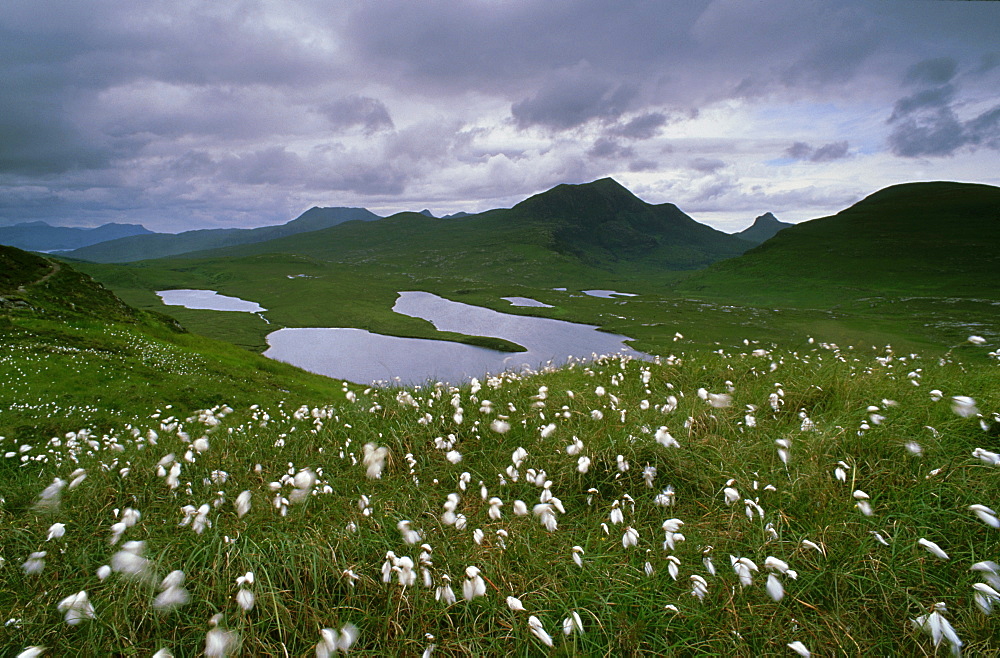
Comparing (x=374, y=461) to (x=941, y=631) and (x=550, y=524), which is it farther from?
(x=941, y=631)

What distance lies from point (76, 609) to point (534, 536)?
11.5 feet

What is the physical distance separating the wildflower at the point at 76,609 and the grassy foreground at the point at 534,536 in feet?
0.08

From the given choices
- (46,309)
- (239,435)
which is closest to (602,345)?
(46,309)

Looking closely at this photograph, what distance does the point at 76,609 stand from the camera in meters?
3.20

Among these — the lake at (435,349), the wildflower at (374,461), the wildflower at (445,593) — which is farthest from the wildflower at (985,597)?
the lake at (435,349)

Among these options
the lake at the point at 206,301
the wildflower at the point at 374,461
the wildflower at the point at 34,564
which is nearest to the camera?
the wildflower at the point at 34,564

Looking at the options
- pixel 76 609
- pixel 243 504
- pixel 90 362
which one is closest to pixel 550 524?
pixel 243 504

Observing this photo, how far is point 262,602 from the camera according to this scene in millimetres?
3270

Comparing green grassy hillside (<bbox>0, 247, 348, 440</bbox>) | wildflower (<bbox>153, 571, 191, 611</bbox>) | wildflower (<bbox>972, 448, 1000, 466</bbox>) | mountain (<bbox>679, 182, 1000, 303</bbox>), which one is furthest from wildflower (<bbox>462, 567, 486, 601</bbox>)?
mountain (<bbox>679, 182, 1000, 303</bbox>)

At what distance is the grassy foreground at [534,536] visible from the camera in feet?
10.6

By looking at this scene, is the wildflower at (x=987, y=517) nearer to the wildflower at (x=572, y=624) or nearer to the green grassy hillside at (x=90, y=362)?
the wildflower at (x=572, y=624)

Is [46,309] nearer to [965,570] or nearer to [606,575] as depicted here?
[606,575]

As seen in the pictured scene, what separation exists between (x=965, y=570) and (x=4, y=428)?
2058 cm

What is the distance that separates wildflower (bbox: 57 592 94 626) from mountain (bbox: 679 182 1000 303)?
153778 mm
